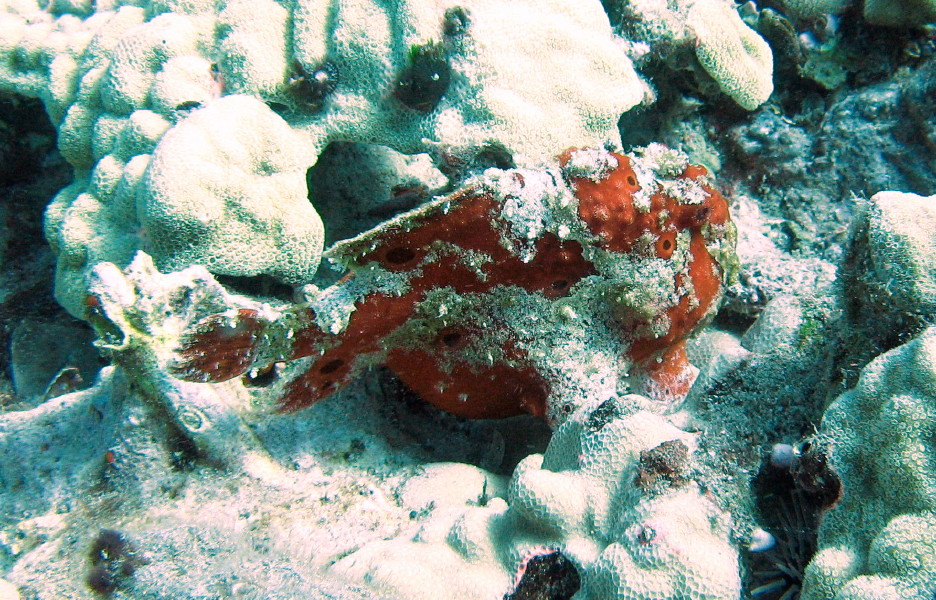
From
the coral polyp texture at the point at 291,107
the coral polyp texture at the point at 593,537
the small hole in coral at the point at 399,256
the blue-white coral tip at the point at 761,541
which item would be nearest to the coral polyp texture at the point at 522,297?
the small hole in coral at the point at 399,256

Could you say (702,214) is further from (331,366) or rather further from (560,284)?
(331,366)

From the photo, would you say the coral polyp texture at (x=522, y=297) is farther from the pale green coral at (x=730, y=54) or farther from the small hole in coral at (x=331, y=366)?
the pale green coral at (x=730, y=54)

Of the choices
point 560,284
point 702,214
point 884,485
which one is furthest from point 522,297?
point 884,485

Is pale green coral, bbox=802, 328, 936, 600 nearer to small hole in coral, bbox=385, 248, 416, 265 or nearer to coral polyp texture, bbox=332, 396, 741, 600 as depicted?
coral polyp texture, bbox=332, 396, 741, 600

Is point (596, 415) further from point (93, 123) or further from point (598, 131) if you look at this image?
point (93, 123)

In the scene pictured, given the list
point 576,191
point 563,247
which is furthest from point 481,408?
point 576,191

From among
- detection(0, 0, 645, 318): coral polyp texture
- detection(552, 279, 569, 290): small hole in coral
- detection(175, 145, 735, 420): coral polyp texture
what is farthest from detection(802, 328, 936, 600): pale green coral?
detection(0, 0, 645, 318): coral polyp texture

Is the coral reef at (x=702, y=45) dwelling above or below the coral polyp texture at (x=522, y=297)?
above
